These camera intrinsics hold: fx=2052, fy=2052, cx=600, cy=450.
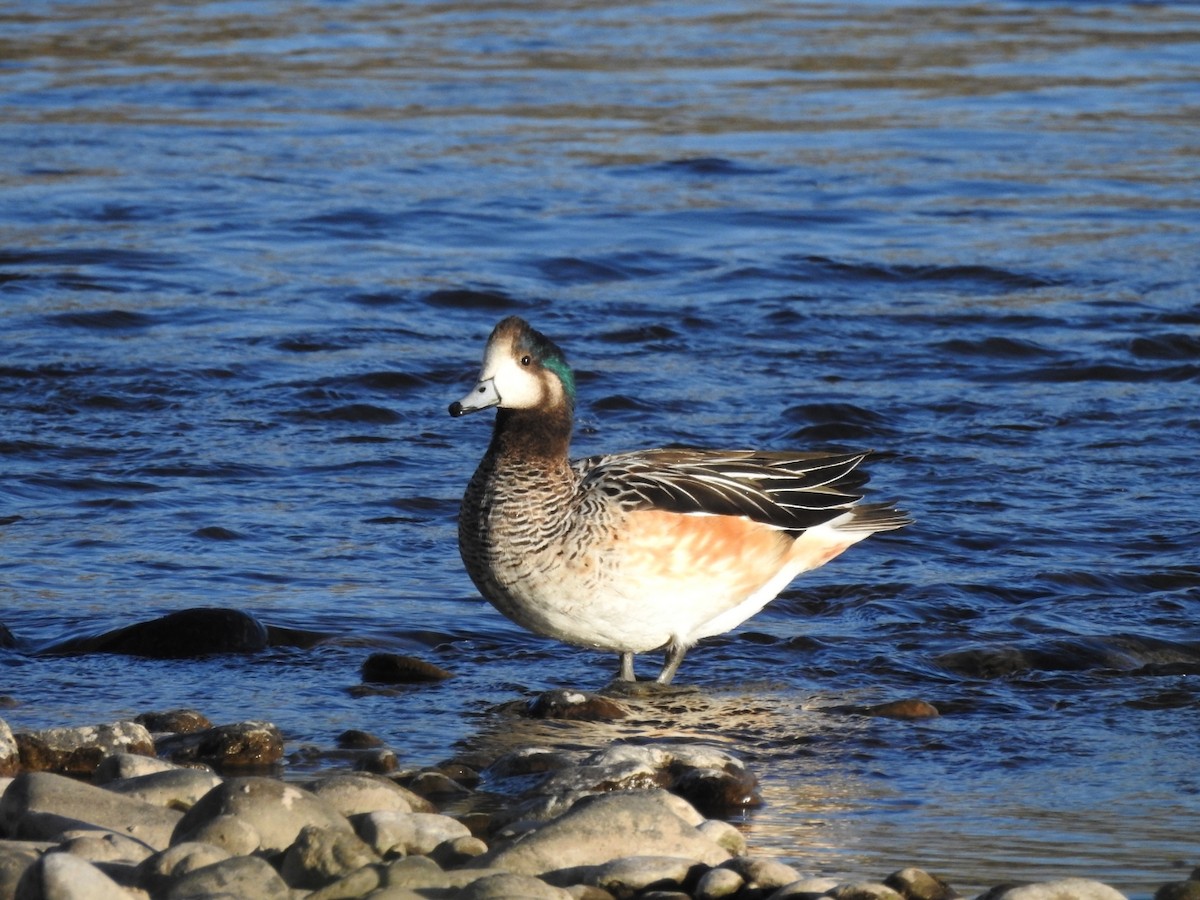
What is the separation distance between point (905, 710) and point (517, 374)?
1.75m

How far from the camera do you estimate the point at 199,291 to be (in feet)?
44.7

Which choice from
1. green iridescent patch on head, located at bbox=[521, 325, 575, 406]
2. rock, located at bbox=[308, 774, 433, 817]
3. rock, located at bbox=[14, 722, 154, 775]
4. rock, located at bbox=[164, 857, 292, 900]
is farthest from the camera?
green iridescent patch on head, located at bbox=[521, 325, 575, 406]

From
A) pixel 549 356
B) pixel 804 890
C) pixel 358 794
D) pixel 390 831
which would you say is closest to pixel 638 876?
pixel 804 890

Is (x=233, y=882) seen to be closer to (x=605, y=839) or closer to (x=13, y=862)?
(x=13, y=862)

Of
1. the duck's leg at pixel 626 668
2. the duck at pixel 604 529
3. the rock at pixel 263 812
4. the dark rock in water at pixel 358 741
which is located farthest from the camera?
the duck's leg at pixel 626 668

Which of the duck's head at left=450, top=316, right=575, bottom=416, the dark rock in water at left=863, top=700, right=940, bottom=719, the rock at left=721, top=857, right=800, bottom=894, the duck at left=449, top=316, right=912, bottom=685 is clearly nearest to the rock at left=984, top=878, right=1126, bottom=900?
the rock at left=721, top=857, right=800, bottom=894

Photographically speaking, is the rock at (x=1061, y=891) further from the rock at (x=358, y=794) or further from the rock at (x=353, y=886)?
the rock at (x=358, y=794)

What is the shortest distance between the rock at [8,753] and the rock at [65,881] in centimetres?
159

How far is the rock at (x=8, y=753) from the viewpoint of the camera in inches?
233

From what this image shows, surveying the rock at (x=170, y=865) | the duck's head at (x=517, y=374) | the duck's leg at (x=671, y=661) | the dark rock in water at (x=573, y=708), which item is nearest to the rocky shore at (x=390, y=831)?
the rock at (x=170, y=865)

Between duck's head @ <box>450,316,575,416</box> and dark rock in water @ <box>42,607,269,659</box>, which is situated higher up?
duck's head @ <box>450,316,575,416</box>

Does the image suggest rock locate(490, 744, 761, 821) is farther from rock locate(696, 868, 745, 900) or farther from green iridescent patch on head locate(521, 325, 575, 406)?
green iridescent patch on head locate(521, 325, 575, 406)

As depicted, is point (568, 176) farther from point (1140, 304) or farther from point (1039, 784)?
point (1039, 784)

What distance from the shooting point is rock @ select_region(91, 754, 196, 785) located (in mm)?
5684
